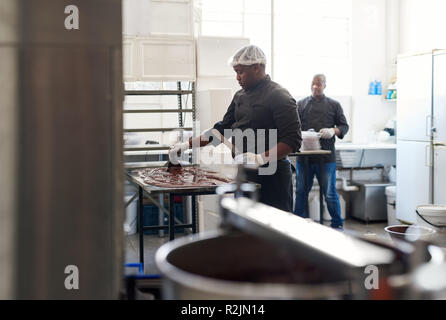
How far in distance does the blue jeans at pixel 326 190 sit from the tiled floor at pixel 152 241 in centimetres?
29

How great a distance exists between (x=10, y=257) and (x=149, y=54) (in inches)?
164

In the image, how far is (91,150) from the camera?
1.09 m

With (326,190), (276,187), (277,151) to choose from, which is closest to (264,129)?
(277,151)

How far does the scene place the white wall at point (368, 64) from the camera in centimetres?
713

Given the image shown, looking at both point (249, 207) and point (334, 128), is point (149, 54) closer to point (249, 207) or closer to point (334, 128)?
point (334, 128)

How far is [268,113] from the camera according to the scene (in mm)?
3225

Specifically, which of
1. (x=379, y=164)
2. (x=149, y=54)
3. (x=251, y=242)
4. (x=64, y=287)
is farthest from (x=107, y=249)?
(x=379, y=164)

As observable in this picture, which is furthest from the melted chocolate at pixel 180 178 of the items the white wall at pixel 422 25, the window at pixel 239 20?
the white wall at pixel 422 25

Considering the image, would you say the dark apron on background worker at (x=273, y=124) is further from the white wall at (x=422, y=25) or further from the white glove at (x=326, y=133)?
the white wall at (x=422, y=25)

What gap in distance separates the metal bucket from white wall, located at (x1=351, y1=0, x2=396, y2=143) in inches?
248

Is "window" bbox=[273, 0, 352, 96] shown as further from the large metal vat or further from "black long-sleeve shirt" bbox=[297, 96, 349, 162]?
the large metal vat

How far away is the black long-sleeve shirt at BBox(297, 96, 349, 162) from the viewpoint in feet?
18.4

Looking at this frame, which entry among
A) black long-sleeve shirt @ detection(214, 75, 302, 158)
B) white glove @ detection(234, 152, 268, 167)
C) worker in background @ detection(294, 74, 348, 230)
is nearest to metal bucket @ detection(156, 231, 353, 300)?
white glove @ detection(234, 152, 268, 167)

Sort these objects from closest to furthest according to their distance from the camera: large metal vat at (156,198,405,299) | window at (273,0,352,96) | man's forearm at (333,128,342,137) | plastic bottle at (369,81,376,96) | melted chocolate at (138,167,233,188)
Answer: large metal vat at (156,198,405,299), melted chocolate at (138,167,233,188), man's forearm at (333,128,342,137), window at (273,0,352,96), plastic bottle at (369,81,376,96)
